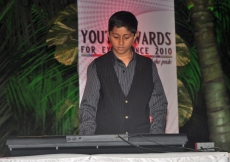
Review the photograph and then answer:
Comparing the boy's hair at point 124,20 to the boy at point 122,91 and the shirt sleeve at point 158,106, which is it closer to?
the boy at point 122,91

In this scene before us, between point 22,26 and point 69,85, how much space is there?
0.82 m

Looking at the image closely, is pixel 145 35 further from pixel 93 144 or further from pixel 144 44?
pixel 93 144

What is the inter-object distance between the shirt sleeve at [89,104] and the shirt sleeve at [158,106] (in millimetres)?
622

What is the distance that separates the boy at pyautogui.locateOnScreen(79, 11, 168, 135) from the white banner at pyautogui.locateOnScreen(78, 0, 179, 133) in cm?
6

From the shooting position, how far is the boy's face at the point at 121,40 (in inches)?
211

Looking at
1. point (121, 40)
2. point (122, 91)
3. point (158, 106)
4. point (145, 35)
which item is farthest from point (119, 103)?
point (145, 35)

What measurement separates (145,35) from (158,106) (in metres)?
0.81

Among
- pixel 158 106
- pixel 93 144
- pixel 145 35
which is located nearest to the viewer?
pixel 93 144

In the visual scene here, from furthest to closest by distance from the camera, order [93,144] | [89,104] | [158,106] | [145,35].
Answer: [145,35] < [158,106] < [89,104] < [93,144]

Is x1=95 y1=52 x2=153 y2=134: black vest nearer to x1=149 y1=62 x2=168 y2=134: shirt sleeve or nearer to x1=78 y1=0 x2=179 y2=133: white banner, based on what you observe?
x1=149 y1=62 x2=168 y2=134: shirt sleeve

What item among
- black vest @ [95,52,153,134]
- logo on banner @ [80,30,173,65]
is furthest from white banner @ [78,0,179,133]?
black vest @ [95,52,153,134]

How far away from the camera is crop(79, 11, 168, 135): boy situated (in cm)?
524

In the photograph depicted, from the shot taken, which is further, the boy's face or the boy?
the boy's face

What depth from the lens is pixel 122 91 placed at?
5.28m
